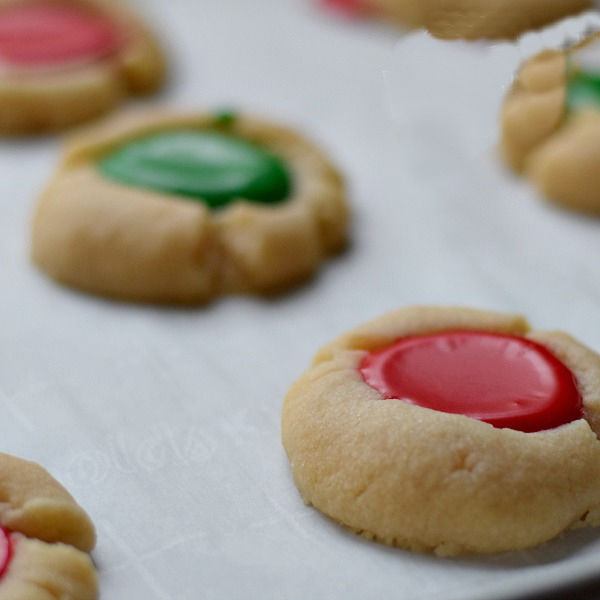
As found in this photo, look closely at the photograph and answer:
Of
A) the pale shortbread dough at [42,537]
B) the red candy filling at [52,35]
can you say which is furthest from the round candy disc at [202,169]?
the pale shortbread dough at [42,537]

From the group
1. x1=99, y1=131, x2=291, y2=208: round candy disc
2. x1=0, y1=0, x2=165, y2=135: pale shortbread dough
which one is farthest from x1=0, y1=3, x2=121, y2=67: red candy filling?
x1=99, y1=131, x2=291, y2=208: round candy disc

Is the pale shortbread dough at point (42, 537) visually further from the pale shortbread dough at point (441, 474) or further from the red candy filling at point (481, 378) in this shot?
the red candy filling at point (481, 378)

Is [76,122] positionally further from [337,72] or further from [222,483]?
[222,483]

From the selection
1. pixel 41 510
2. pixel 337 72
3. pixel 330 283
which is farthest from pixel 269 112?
pixel 41 510

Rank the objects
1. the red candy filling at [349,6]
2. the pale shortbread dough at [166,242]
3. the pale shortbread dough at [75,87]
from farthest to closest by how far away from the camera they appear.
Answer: the red candy filling at [349,6]
the pale shortbread dough at [75,87]
the pale shortbread dough at [166,242]

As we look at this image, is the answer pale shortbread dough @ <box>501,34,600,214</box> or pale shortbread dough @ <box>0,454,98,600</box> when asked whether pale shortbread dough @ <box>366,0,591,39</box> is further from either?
pale shortbread dough @ <box>0,454,98,600</box>

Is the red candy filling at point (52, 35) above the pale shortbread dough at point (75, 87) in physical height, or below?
above
